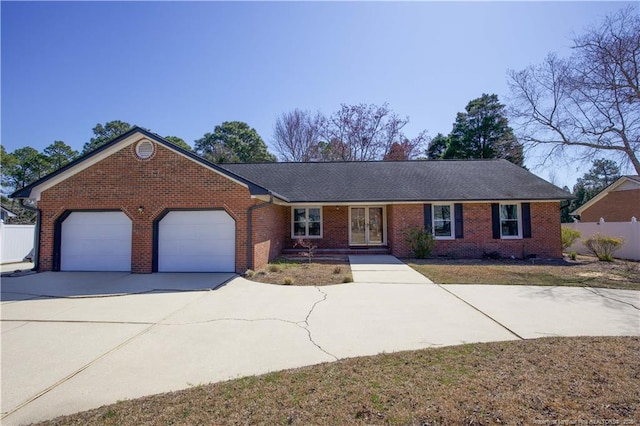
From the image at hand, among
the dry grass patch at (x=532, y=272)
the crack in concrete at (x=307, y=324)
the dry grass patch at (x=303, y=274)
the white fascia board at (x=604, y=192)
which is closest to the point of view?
the crack in concrete at (x=307, y=324)

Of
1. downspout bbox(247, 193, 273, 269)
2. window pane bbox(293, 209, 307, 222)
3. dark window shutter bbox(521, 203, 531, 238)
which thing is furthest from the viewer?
window pane bbox(293, 209, 307, 222)

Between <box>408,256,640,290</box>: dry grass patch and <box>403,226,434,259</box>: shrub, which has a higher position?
<box>403,226,434,259</box>: shrub

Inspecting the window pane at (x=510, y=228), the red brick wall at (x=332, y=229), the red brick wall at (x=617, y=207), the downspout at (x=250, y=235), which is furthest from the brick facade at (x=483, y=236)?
the red brick wall at (x=617, y=207)

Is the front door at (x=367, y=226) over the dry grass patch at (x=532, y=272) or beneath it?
over

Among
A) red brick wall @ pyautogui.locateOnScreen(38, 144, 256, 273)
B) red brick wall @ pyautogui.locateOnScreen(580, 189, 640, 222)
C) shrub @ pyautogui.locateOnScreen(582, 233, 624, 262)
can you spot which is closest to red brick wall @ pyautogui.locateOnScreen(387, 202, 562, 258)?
shrub @ pyautogui.locateOnScreen(582, 233, 624, 262)

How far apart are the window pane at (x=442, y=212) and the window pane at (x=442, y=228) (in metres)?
0.19

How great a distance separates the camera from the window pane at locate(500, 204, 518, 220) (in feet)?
46.3

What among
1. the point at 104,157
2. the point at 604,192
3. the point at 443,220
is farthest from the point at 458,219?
the point at 604,192

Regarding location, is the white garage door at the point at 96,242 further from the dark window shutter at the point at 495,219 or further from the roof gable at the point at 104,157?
the dark window shutter at the point at 495,219

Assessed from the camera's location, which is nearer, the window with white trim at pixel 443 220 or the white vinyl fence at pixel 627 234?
the white vinyl fence at pixel 627 234

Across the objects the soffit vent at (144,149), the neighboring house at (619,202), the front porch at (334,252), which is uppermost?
the soffit vent at (144,149)

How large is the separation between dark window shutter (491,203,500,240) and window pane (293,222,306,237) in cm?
896

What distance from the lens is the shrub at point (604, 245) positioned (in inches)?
509

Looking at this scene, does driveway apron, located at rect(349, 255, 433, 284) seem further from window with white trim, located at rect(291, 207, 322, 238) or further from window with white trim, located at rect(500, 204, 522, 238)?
window with white trim, located at rect(500, 204, 522, 238)
